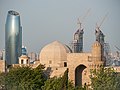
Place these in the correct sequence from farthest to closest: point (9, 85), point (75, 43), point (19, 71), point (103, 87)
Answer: point (75, 43), point (19, 71), point (9, 85), point (103, 87)

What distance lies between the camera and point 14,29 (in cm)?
7675

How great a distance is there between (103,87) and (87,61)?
21.9 feet

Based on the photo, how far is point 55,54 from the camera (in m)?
31.1

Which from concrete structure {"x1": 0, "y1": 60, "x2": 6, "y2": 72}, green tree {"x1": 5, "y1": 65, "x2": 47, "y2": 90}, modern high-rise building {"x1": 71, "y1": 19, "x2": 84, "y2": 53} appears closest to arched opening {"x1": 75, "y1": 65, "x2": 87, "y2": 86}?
green tree {"x1": 5, "y1": 65, "x2": 47, "y2": 90}

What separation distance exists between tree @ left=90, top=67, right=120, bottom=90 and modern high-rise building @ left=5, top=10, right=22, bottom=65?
4895 cm

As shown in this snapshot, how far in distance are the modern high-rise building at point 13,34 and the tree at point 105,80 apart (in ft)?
161

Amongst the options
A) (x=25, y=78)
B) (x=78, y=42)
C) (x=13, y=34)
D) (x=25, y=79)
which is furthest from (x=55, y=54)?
(x=13, y=34)

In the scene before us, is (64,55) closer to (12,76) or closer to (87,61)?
(87,61)

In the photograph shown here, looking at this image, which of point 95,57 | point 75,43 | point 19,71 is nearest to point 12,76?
point 19,71

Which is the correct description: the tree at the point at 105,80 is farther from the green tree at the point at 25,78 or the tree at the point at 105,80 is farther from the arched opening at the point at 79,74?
the arched opening at the point at 79,74

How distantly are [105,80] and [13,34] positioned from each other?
5633 centimetres

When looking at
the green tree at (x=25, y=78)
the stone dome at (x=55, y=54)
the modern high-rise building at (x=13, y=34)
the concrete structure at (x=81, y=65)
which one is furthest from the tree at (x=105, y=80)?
the modern high-rise building at (x=13, y=34)

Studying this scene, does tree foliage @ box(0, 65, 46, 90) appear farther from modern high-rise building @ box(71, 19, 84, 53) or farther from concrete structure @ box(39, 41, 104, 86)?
modern high-rise building @ box(71, 19, 84, 53)

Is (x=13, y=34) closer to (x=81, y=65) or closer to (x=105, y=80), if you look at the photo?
(x=81, y=65)
